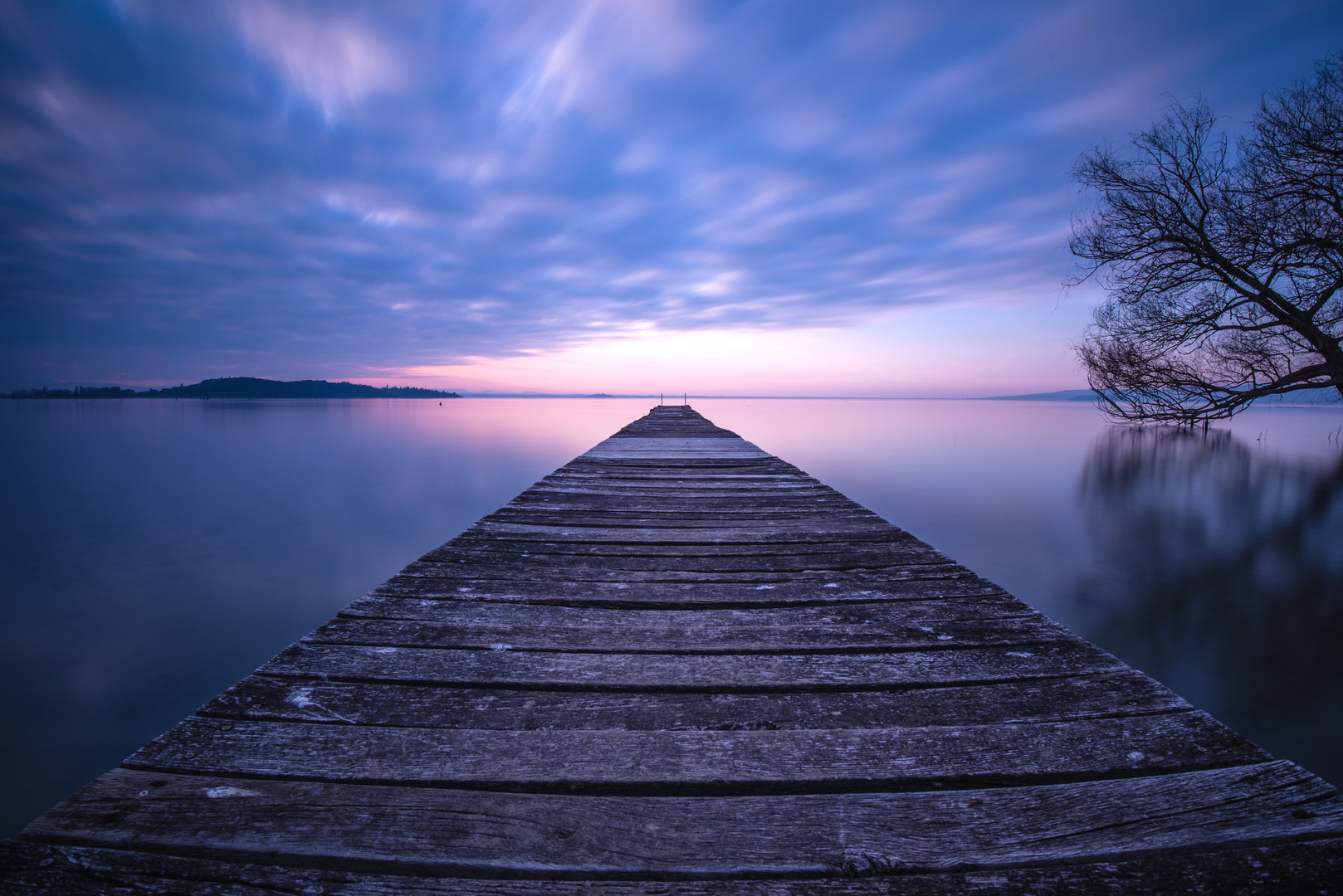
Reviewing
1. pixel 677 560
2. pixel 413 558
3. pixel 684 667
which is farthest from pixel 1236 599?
pixel 413 558

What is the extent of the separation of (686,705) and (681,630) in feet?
1.50

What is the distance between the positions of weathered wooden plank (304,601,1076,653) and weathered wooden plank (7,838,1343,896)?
0.75 metres

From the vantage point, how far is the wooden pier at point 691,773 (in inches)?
37.4

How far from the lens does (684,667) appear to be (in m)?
1.64

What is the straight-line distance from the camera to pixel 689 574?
247 centimetres

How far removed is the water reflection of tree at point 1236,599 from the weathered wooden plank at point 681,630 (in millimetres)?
3723

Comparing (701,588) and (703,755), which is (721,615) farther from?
(703,755)

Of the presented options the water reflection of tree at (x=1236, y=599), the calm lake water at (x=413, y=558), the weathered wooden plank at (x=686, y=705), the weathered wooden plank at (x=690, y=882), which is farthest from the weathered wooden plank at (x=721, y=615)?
the water reflection of tree at (x=1236, y=599)

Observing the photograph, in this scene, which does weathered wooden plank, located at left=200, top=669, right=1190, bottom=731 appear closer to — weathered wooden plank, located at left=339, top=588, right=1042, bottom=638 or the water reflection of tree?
weathered wooden plank, located at left=339, top=588, right=1042, bottom=638

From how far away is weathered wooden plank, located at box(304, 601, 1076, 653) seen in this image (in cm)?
Answer: 176

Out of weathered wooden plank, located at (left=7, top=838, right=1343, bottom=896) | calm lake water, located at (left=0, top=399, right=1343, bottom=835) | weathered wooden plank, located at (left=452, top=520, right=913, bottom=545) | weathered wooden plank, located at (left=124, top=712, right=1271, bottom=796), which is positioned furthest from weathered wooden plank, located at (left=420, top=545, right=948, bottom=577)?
calm lake water, located at (left=0, top=399, right=1343, bottom=835)

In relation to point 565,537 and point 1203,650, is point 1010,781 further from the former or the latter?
point 1203,650

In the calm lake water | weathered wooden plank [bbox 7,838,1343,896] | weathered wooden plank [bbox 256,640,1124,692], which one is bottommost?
the calm lake water

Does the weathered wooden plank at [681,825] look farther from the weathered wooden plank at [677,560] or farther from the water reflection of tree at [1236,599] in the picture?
the water reflection of tree at [1236,599]
